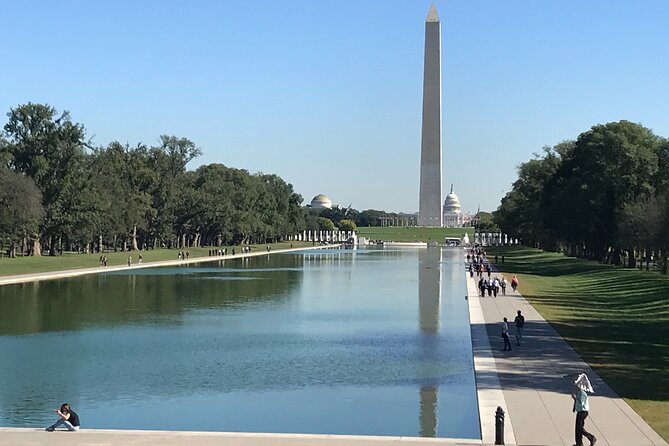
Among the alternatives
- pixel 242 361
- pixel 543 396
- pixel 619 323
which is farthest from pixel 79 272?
pixel 543 396

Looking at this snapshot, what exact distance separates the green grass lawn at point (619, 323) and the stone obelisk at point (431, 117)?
57.6 meters

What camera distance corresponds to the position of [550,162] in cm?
7906

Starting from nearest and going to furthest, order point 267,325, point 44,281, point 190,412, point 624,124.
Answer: point 190,412
point 267,325
point 44,281
point 624,124

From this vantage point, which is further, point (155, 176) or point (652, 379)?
point (155, 176)

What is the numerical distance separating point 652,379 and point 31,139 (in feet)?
191

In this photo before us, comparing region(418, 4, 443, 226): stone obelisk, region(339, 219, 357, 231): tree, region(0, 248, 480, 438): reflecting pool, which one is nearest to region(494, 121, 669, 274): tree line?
region(0, 248, 480, 438): reflecting pool

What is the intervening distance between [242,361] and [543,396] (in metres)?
7.57

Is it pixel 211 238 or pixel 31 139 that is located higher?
pixel 31 139

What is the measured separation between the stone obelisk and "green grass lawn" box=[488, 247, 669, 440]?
57642 mm

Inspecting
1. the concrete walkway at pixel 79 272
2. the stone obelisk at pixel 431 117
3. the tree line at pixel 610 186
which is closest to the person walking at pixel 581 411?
the concrete walkway at pixel 79 272

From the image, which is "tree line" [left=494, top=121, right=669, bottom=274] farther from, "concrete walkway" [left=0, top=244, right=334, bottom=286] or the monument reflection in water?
"concrete walkway" [left=0, top=244, right=334, bottom=286]

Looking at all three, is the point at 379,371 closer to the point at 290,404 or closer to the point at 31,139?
the point at 290,404

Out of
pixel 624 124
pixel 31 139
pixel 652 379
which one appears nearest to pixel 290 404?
pixel 652 379

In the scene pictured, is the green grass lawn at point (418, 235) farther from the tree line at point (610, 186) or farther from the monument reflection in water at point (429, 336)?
the monument reflection in water at point (429, 336)
